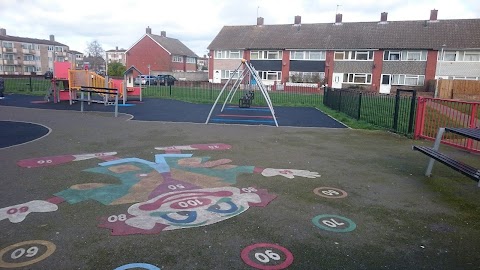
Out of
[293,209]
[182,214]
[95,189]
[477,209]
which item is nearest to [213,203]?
[182,214]

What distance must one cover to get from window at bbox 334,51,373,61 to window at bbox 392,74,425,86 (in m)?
3.66

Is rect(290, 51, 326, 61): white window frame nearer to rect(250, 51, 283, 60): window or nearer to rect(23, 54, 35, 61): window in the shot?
rect(250, 51, 283, 60): window

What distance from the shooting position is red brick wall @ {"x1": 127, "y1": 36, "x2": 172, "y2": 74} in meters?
57.0

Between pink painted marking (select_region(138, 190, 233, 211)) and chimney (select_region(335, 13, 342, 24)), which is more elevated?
chimney (select_region(335, 13, 342, 24))

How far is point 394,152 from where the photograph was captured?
8.05 m

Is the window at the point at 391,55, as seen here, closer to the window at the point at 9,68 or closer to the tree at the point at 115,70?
the tree at the point at 115,70

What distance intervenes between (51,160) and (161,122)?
19.6 ft

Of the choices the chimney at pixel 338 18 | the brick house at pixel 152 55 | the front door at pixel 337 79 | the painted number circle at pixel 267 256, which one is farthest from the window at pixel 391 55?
the painted number circle at pixel 267 256

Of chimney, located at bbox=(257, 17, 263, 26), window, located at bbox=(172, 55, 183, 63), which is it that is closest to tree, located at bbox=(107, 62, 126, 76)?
window, located at bbox=(172, 55, 183, 63)

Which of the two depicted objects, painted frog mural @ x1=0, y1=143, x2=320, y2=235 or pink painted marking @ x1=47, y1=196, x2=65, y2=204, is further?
pink painted marking @ x1=47, y1=196, x2=65, y2=204

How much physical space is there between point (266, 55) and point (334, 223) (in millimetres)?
42182

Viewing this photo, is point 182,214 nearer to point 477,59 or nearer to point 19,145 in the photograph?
point 19,145

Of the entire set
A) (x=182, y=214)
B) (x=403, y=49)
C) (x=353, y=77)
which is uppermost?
(x=403, y=49)

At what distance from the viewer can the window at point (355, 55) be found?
3984cm
